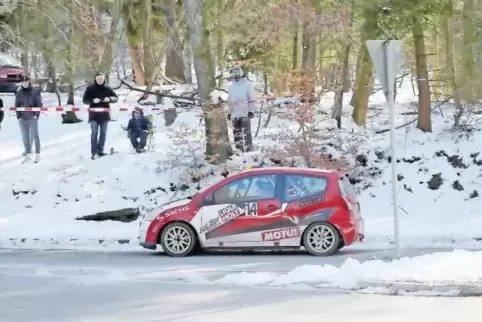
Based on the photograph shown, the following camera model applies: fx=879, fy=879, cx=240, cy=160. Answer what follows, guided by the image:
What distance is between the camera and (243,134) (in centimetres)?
2230

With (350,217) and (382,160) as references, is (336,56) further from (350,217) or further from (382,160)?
(350,217)

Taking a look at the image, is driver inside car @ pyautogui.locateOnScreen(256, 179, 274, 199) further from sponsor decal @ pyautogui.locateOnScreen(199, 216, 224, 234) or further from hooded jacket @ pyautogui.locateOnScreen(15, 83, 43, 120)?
hooded jacket @ pyautogui.locateOnScreen(15, 83, 43, 120)

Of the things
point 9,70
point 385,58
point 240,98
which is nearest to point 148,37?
point 240,98

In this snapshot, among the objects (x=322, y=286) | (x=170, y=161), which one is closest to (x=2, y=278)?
(x=322, y=286)

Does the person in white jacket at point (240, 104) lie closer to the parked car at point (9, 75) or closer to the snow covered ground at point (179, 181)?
the snow covered ground at point (179, 181)

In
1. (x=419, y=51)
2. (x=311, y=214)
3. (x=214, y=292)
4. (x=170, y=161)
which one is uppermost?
(x=419, y=51)

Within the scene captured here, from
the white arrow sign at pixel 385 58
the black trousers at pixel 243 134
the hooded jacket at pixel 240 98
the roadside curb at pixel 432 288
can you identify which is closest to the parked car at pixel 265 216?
the white arrow sign at pixel 385 58

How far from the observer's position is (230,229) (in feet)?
49.9

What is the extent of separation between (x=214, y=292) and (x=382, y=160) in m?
11.5

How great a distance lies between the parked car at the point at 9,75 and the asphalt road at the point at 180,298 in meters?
24.5

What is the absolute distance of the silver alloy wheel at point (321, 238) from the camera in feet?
48.9

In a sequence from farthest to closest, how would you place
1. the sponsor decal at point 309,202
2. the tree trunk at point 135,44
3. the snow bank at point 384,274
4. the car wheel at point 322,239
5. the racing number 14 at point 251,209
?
the tree trunk at point 135,44
the racing number 14 at point 251,209
the sponsor decal at point 309,202
the car wheel at point 322,239
the snow bank at point 384,274

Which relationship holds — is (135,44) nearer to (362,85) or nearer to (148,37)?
(148,37)

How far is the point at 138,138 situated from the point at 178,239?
26.9 feet
